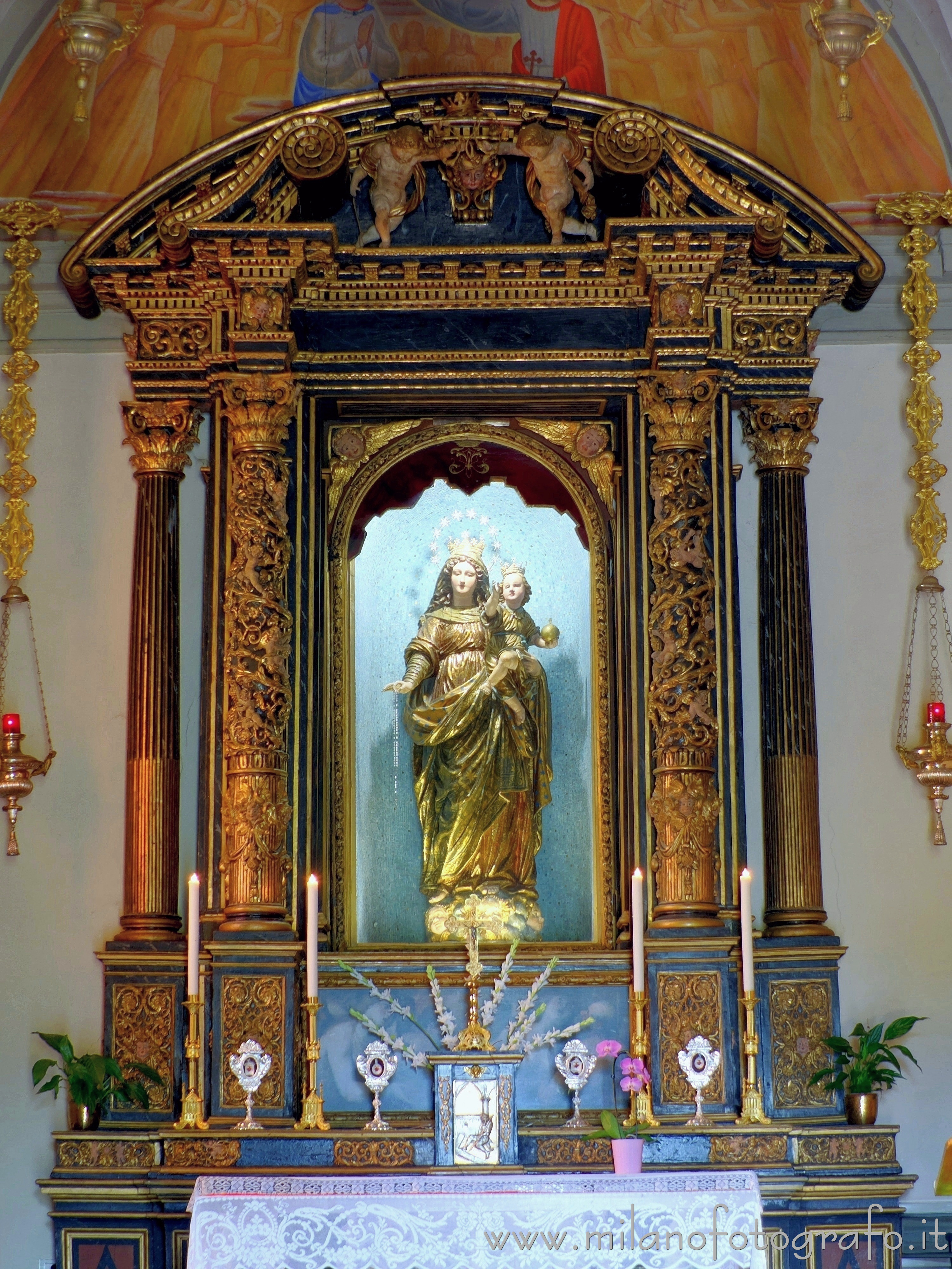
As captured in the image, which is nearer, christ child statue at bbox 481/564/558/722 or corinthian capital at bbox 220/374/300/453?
corinthian capital at bbox 220/374/300/453

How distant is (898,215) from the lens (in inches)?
409

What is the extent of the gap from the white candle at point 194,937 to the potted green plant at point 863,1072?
280 cm

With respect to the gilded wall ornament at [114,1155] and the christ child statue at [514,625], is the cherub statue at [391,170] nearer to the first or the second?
the christ child statue at [514,625]

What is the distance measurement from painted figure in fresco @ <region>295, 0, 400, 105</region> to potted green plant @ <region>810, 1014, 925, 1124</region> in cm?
545

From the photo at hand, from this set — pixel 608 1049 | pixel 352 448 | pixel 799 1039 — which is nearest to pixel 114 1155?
pixel 608 1049

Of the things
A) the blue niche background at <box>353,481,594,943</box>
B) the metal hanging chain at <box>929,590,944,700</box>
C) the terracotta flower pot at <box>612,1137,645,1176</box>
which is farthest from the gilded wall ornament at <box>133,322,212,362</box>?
the terracotta flower pot at <box>612,1137,645,1176</box>

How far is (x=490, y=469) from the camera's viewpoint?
33.9 ft

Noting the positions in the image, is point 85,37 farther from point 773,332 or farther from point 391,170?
point 773,332

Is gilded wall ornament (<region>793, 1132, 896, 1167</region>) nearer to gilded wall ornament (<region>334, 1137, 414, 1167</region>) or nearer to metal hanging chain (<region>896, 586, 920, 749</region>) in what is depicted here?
gilded wall ornament (<region>334, 1137, 414, 1167</region>)

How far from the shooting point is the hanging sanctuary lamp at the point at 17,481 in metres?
9.72

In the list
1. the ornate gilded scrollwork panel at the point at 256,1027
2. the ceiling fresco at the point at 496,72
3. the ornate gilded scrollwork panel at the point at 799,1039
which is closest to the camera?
the ornate gilded scrollwork panel at the point at 256,1027

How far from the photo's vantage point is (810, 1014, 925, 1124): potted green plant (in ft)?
29.7

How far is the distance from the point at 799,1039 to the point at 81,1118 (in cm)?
328

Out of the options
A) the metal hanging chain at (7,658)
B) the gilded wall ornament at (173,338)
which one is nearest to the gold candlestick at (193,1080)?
the metal hanging chain at (7,658)
